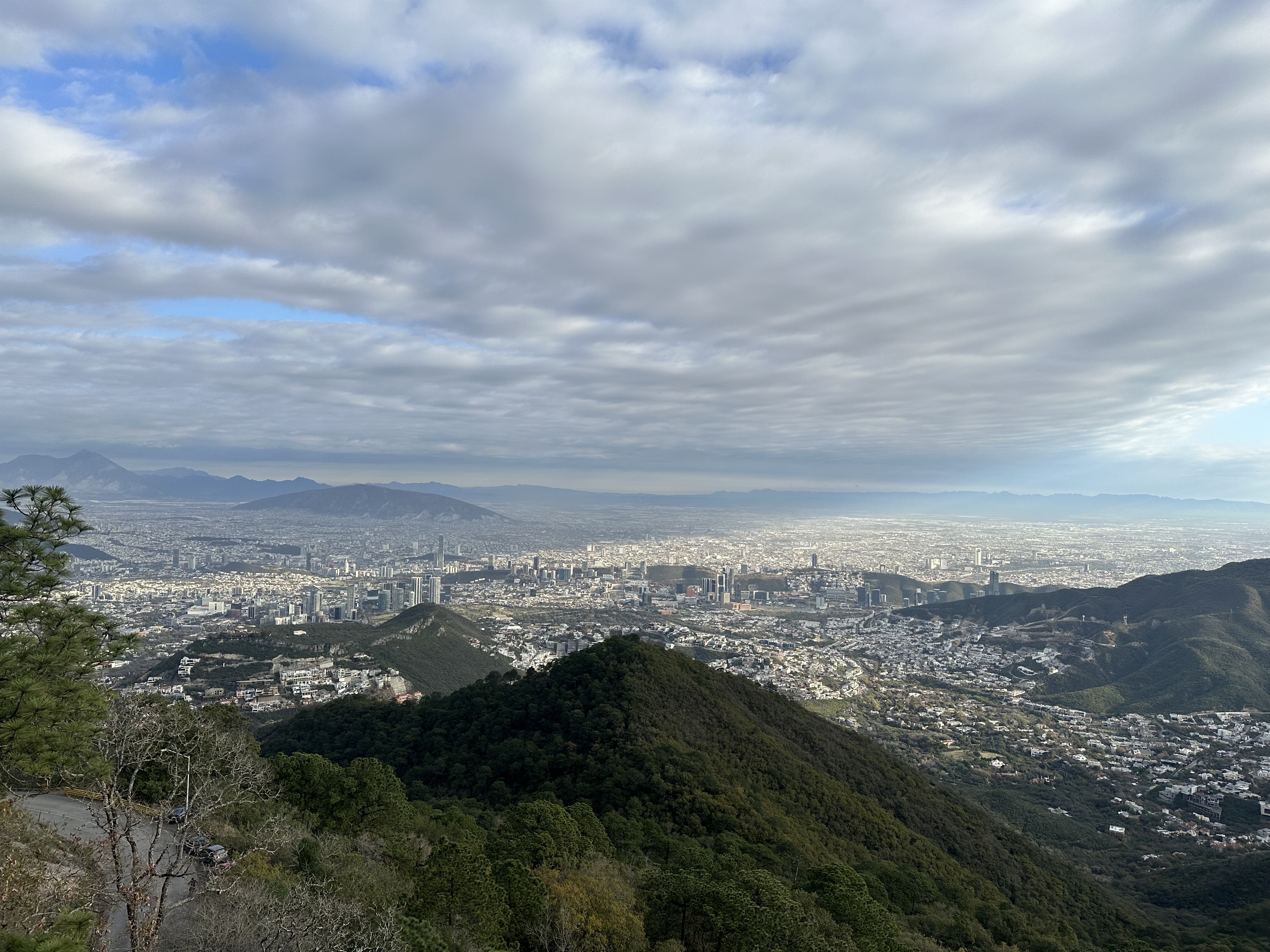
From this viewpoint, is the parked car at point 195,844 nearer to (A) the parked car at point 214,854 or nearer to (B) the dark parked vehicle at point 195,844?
(B) the dark parked vehicle at point 195,844

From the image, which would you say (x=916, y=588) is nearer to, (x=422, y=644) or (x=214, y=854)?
(x=422, y=644)

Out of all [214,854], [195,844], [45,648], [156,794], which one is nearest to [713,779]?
[214,854]

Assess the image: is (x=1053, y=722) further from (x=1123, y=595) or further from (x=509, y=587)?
(x=509, y=587)

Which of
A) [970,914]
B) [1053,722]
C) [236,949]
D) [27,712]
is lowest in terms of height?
[1053,722]

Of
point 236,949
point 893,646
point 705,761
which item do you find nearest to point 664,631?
point 893,646

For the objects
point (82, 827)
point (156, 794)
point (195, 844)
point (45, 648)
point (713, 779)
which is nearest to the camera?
point (45, 648)

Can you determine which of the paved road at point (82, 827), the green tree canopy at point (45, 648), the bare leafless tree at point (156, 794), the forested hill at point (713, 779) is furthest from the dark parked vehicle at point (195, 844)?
the forested hill at point (713, 779)
